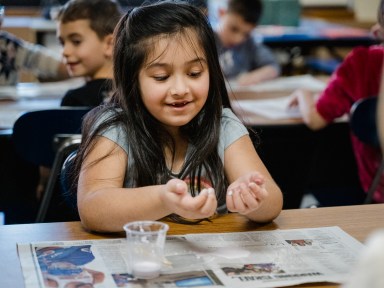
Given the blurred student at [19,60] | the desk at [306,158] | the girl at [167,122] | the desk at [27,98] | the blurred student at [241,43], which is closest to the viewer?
the girl at [167,122]

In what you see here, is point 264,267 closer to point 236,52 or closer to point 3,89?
point 3,89

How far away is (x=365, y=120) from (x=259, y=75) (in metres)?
1.32

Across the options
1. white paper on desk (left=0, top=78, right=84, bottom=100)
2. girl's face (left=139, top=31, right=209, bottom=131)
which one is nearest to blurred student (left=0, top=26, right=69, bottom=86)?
white paper on desk (left=0, top=78, right=84, bottom=100)

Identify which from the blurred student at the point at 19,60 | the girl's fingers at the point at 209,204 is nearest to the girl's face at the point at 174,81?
the girl's fingers at the point at 209,204

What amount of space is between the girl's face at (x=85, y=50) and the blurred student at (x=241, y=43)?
161 centimetres

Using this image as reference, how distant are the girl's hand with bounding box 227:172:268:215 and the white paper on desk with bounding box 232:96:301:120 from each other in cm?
161

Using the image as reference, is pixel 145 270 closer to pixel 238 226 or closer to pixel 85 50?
pixel 238 226

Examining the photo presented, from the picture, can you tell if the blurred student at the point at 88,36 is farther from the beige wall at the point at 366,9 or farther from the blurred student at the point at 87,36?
the beige wall at the point at 366,9

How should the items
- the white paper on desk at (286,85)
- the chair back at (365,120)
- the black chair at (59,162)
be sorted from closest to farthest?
the black chair at (59,162)
the chair back at (365,120)
the white paper on desk at (286,85)

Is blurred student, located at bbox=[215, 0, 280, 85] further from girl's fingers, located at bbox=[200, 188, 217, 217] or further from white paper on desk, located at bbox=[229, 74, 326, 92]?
girl's fingers, located at bbox=[200, 188, 217, 217]

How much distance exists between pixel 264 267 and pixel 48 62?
98.8 inches

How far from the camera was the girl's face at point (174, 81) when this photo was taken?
1.62 meters

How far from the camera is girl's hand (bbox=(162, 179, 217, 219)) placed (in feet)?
4.22

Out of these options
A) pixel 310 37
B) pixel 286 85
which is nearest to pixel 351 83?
pixel 286 85
